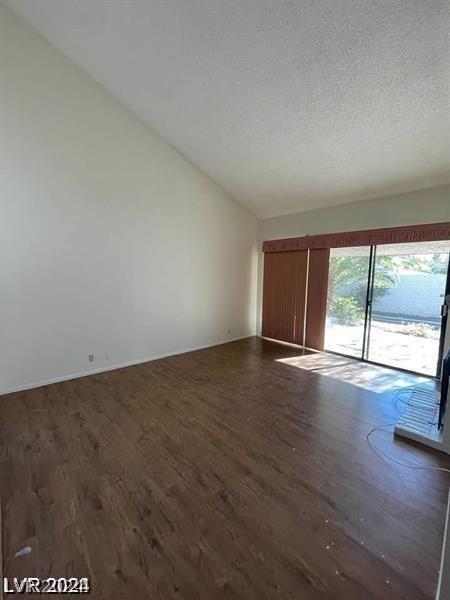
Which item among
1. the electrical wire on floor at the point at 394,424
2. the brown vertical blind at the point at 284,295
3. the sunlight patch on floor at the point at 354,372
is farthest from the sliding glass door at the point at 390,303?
the electrical wire on floor at the point at 394,424

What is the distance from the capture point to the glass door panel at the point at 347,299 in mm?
4379

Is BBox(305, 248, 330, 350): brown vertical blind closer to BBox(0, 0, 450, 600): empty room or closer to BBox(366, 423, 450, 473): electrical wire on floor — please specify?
BBox(0, 0, 450, 600): empty room

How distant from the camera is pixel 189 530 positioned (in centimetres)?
146

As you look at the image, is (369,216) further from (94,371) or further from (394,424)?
(94,371)

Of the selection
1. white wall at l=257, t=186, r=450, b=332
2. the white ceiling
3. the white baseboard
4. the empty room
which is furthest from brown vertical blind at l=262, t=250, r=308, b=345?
the white ceiling

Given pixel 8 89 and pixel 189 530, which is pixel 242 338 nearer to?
pixel 189 530

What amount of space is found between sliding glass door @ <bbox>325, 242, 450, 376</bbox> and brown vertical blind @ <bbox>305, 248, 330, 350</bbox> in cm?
11

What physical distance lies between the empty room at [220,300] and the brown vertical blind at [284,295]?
49 millimetres

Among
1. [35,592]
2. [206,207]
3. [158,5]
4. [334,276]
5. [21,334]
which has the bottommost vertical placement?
[35,592]

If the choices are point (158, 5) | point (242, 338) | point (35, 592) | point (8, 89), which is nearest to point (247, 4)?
point (158, 5)

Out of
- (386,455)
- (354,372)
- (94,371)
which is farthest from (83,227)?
(354,372)

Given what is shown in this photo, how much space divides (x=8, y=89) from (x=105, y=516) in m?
4.16

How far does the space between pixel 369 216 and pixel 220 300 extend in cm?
298

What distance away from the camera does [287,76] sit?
262cm
